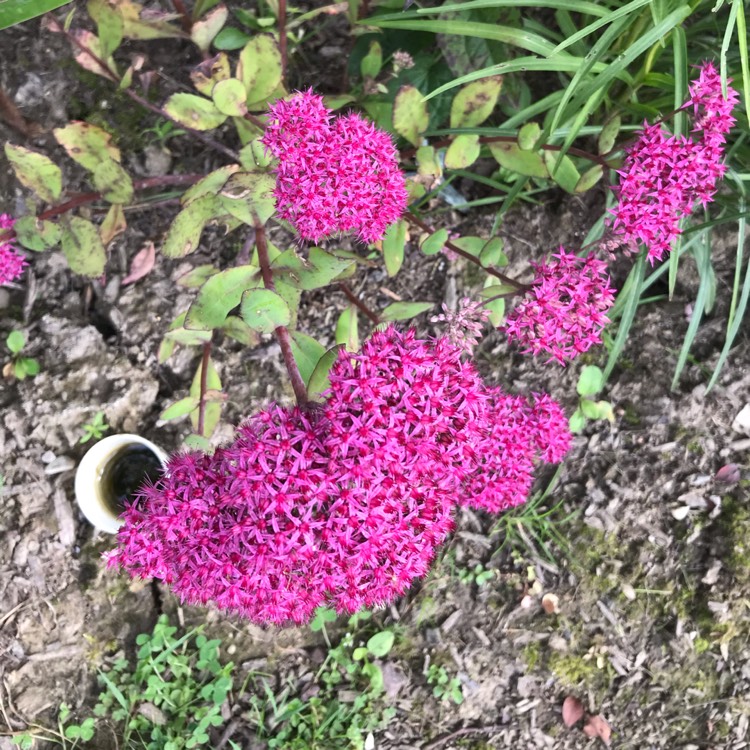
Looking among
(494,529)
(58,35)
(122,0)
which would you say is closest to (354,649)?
(494,529)

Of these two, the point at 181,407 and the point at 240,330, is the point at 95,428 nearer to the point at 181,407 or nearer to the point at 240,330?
the point at 181,407

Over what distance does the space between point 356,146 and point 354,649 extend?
1784mm

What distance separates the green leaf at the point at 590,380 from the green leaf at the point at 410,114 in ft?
3.63

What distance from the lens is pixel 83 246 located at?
187cm

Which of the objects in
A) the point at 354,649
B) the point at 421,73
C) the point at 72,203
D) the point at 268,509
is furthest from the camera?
the point at 354,649

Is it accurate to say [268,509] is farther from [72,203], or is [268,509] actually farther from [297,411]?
[72,203]

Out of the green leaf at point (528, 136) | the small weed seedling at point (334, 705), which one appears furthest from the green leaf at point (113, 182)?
the small weed seedling at point (334, 705)

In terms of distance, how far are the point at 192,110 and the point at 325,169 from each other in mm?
515

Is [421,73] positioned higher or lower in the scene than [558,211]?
higher

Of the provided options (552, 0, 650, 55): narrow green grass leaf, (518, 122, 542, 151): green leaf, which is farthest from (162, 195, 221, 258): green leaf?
(552, 0, 650, 55): narrow green grass leaf

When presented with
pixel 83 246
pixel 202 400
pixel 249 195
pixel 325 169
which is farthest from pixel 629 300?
pixel 83 246

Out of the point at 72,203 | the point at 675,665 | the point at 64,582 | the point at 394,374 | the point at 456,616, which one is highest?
the point at 72,203

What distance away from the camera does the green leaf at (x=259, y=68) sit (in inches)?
68.5

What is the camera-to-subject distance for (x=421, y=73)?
225cm
